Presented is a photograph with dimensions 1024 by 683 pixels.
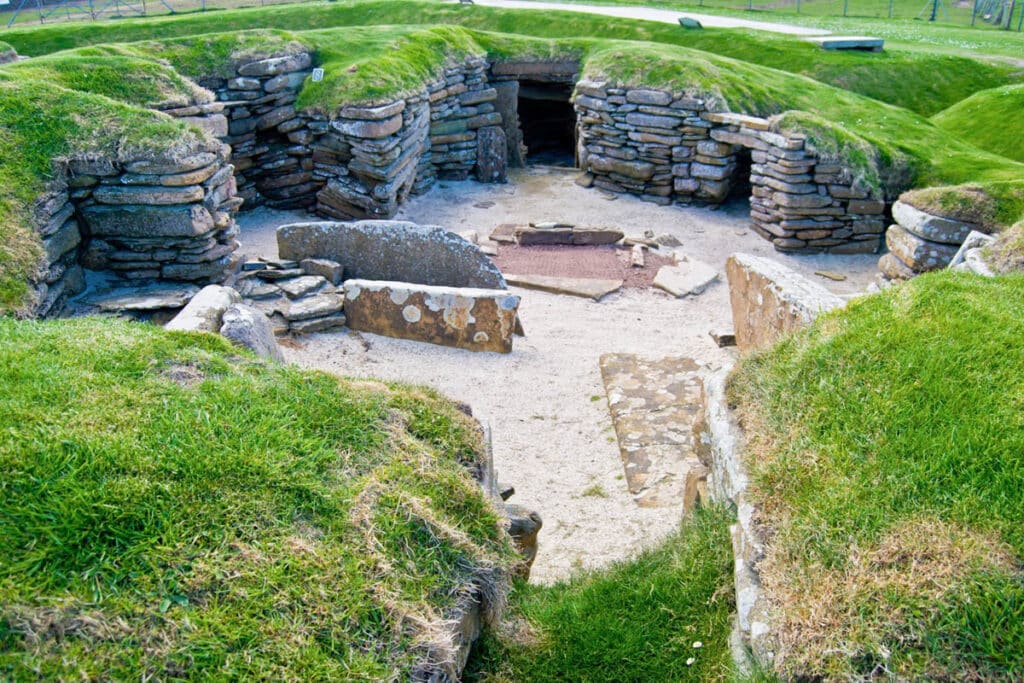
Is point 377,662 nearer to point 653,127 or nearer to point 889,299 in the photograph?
point 889,299

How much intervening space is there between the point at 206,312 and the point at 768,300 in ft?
15.5

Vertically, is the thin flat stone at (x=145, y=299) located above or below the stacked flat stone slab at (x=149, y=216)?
below

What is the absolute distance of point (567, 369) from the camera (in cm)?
878

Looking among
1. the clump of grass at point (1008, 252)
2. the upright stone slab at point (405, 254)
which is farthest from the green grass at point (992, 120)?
the upright stone slab at point (405, 254)

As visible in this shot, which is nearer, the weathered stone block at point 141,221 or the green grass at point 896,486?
the green grass at point 896,486

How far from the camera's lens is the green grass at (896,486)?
308cm

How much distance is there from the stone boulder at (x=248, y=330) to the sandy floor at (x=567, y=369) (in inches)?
46.3

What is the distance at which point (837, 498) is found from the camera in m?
3.66

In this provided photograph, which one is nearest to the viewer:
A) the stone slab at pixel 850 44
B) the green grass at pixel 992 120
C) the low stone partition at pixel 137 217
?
the low stone partition at pixel 137 217

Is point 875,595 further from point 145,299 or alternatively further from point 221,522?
point 145,299

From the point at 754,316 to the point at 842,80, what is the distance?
11.0 meters

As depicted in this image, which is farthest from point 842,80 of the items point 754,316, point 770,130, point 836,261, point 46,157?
point 46,157

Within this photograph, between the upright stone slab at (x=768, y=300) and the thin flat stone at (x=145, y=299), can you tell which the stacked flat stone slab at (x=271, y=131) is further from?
the upright stone slab at (x=768, y=300)

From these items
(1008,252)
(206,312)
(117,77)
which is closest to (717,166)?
(1008,252)
